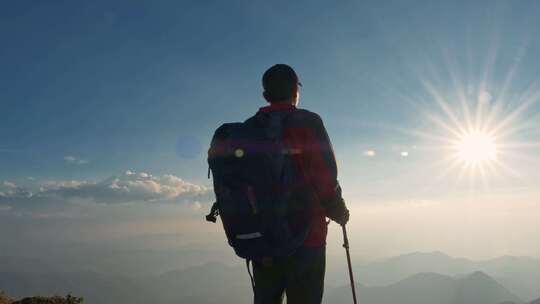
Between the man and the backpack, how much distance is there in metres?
0.08

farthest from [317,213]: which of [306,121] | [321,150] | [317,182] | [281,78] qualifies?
[281,78]

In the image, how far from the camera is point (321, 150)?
189 inches

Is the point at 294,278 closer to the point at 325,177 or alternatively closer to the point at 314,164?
the point at 325,177

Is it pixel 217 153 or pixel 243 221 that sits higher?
pixel 217 153

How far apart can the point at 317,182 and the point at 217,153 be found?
121cm

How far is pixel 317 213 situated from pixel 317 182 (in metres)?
0.36

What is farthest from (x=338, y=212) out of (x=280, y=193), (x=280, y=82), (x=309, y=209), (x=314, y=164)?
(x=280, y=82)

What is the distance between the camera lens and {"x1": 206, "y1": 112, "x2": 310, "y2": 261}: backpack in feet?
15.2

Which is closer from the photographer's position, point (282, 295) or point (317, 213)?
point (317, 213)

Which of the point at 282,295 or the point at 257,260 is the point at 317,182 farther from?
the point at 282,295

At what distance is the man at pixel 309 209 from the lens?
4742mm

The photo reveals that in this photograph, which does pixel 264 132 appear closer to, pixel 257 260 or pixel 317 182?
pixel 317 182

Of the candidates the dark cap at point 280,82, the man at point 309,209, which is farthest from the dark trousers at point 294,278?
the dark cap at point 280,82

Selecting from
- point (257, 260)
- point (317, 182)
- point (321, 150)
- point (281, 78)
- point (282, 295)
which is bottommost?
point (282, 295)
